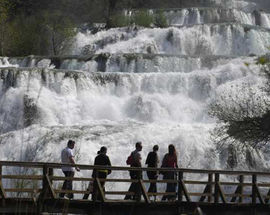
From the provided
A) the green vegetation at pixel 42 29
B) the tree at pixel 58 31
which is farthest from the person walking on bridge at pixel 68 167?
the tree at pixel 58 31

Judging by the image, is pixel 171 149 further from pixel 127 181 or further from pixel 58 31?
pixel 58 31

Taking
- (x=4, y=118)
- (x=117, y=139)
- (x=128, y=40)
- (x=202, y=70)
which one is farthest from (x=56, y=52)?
(x=117, y=139)

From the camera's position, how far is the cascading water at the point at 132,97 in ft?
93.6

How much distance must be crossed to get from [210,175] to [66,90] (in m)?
19.0

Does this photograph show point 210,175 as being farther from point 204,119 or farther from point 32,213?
point 204,119

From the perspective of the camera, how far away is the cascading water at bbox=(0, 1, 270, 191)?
28.5 metres

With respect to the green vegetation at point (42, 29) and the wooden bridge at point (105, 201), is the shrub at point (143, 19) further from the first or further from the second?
the wooden bridge at point (105, 201)

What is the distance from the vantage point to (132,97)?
3603cm

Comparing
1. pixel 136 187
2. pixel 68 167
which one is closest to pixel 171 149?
pixel 136 187

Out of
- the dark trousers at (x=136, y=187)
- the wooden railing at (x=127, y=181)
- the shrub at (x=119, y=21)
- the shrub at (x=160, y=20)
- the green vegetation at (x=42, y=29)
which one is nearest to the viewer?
the wooden railing at (x=127, y=181)

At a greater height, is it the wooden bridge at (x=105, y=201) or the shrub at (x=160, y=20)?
the shrub at (x=160, y=20)

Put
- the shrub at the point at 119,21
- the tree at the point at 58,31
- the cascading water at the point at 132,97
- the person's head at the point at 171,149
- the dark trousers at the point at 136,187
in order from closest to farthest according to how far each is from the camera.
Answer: the dark trousers at the point at 136,187 → the person's head at the point at 171,149 → the cascading water at the point at 132,97 → the tree at the point at 58,31 → the shrub at the point at 119,21

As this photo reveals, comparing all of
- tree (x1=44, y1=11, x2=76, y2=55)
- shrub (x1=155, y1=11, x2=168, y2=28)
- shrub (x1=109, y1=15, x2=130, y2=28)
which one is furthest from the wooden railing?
shrub (x1=109, y1=15, x2=130, y2=28)

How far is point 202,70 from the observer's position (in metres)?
39.8
